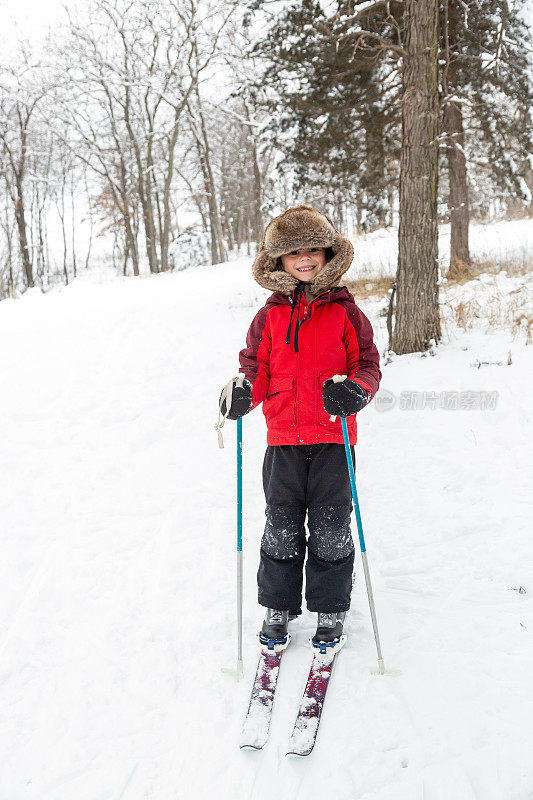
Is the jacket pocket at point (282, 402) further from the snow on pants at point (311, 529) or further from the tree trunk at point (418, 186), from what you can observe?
the tree trunk at point (418, 186)

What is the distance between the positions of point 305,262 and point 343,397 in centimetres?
75

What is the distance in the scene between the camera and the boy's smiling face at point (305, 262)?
2.57m

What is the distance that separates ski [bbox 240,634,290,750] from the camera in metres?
2.03

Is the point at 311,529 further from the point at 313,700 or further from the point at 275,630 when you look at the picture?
the point at 313,700

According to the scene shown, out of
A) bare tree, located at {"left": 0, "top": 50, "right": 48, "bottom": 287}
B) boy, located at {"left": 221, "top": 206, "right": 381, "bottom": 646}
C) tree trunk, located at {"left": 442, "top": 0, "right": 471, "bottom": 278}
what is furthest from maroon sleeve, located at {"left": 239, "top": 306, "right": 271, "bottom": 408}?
bare tree, located at {"left": 0, "top": 50, "right": 48, "bottom": 287}

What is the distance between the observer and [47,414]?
16.8 ft

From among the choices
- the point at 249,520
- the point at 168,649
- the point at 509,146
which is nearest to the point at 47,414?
the point at 249,520

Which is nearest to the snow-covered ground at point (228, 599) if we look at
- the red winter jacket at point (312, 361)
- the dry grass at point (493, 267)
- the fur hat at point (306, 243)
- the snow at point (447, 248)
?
the red winter jacket at point (312, 361)

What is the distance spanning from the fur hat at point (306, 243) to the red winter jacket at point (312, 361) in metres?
0.08

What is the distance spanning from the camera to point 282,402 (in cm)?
251

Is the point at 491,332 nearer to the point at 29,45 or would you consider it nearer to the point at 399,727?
the point at 399,727

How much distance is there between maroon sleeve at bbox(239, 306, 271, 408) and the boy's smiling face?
0.79ft

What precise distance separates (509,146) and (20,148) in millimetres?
18168

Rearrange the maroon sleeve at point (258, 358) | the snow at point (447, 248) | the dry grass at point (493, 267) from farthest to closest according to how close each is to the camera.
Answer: the snow at point (447, 248) < the dry grass at point (493, 267) < the maroon sleeve at point (258, 358)
